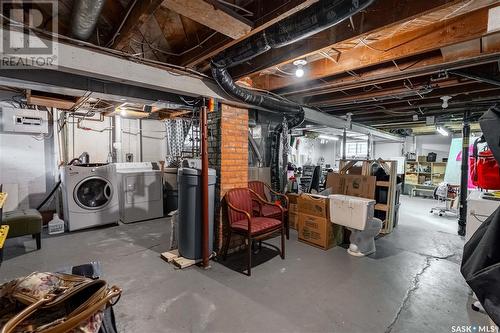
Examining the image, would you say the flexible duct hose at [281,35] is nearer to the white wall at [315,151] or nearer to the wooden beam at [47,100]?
the wooden beam at [47,100]

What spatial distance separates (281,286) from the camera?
241 cm

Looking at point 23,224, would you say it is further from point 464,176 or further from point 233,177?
point 464,176

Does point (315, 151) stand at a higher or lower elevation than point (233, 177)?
higher

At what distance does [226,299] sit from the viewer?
219cm

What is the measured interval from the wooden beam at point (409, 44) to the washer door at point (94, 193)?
3.81 metres

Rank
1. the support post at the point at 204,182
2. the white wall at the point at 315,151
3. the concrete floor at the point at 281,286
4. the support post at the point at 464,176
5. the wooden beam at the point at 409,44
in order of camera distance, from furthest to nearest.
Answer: the white wall at the point at 315,151 < the support post at the point at 464,176 < the support post at the point at 204,182 < the concrete floor at the point at 281,286 < the wooden beam at the point at 409,44

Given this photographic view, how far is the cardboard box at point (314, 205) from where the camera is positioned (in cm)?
339

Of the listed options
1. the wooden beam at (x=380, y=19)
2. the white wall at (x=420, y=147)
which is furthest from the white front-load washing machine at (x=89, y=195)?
the white wall at (x=420, y=147)

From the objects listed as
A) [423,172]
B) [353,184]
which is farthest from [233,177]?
[423,172]

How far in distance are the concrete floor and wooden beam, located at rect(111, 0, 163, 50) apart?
2.19 m

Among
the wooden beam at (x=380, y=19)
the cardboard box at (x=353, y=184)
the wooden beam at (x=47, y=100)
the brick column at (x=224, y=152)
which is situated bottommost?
the cardboard box at (x=353, y=184)

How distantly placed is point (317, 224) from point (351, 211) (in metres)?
0.57

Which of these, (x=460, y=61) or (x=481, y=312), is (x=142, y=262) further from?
(x=460, y=61)

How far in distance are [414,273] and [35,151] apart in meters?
6.20
